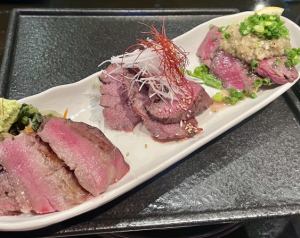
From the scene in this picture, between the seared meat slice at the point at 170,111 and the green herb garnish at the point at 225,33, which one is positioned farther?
the green herb garnish at the point at 225,33

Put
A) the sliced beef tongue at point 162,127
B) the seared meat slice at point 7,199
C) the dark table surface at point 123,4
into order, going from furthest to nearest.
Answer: the dark table surface at point 123,4 → the sliced beef tongue at point 162,127 → the seared meat slice at point 7,199

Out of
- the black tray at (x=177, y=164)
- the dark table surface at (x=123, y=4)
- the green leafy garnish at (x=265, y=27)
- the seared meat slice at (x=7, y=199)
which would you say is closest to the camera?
the seared meat slice at (x=7, y=199)

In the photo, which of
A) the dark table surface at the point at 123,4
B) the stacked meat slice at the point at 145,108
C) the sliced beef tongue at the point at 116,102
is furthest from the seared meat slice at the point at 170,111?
the dark table surface at the point at 123,4

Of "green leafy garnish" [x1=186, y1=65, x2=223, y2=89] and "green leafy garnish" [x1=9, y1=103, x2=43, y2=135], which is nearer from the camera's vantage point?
"green leafy garnish" [x1=9, y1=103, x2=43, y2=135]

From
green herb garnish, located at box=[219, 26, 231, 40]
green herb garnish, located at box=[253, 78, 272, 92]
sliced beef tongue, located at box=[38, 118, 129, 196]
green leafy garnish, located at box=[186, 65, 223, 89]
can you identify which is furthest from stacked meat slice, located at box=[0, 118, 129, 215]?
green herb garnish, located at box=[219, 26, 231, 40]

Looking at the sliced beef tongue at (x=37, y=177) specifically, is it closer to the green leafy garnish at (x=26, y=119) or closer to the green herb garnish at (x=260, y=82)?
the green leafy garnish at (x=26, y=119)

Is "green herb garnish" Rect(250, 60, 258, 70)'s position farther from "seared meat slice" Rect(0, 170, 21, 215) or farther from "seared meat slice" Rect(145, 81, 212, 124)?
"seared meat slice" Rect(0, 170, 21, 215)
